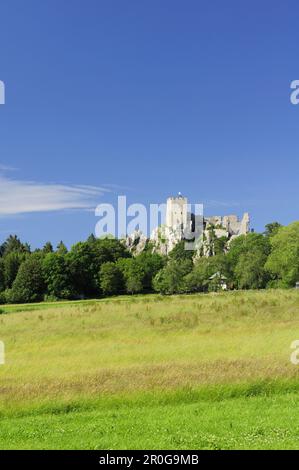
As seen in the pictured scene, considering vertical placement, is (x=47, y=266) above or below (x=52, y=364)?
above

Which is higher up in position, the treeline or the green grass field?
the treeline

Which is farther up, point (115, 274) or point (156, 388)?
point (115, 274)

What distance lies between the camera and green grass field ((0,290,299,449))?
45.4 feet

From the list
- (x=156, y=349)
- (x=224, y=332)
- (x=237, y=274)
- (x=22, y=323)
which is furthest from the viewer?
(x=237, y=274)

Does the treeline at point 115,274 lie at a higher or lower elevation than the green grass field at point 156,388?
higher

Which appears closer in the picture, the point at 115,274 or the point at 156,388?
the point at 156,388

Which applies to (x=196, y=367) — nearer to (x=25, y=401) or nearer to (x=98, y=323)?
(x=25, y=401)

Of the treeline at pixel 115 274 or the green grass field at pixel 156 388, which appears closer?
the green grass field at pixel 156 388

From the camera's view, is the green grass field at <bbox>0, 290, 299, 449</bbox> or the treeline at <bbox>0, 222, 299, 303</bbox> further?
the treeline at <bbox>0, 222, 299, 303</bbox>

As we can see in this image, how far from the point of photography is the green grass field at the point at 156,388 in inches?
545

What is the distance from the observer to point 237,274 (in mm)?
114312

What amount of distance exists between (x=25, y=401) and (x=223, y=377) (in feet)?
25.7

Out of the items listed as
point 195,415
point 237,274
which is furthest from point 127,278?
point 195,415

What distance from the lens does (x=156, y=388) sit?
1866cm
